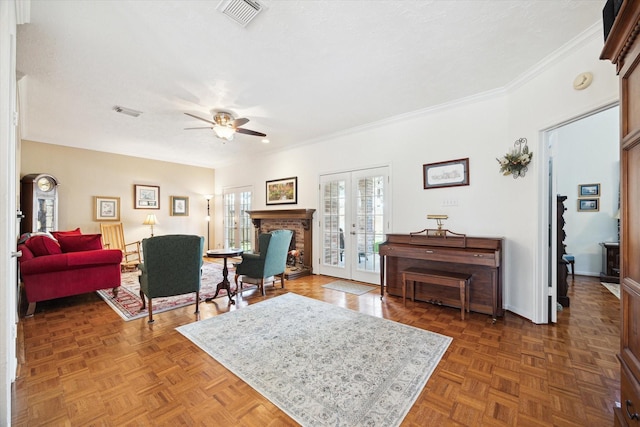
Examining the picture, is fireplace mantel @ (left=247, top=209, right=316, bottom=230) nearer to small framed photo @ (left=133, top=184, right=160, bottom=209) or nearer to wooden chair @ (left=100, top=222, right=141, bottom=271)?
small framed photo @ (left=133, top=184, right=160, bottom=209)

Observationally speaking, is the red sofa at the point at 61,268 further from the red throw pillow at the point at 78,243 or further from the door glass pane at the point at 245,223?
the door glass pane at the point at 245,223

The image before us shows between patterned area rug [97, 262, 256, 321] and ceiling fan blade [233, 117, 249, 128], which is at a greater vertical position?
ceiling fan blade [233, 117, 249, 128]

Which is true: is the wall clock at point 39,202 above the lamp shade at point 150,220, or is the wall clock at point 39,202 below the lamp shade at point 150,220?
above

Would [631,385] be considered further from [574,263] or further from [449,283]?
[574,263]

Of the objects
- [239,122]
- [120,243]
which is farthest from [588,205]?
[120,243]

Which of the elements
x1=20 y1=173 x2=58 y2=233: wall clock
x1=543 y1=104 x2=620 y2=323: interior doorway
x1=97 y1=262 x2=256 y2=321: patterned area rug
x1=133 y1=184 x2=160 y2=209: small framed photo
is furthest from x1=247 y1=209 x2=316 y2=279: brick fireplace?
x1=543 y1=104 x2=620 y2=323: interior doorway

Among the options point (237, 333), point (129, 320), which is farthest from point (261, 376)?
point (129, 320)

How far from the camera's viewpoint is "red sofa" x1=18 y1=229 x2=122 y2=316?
3137 mm

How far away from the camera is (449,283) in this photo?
10.1 ft

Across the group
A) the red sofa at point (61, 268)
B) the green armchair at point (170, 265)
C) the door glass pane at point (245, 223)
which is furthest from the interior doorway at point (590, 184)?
the red sofa at point (61, 268)

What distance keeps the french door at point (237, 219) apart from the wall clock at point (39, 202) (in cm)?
349

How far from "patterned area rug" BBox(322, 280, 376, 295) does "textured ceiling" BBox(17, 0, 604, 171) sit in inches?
108

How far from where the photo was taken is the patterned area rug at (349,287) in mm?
4137

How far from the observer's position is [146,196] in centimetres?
662
